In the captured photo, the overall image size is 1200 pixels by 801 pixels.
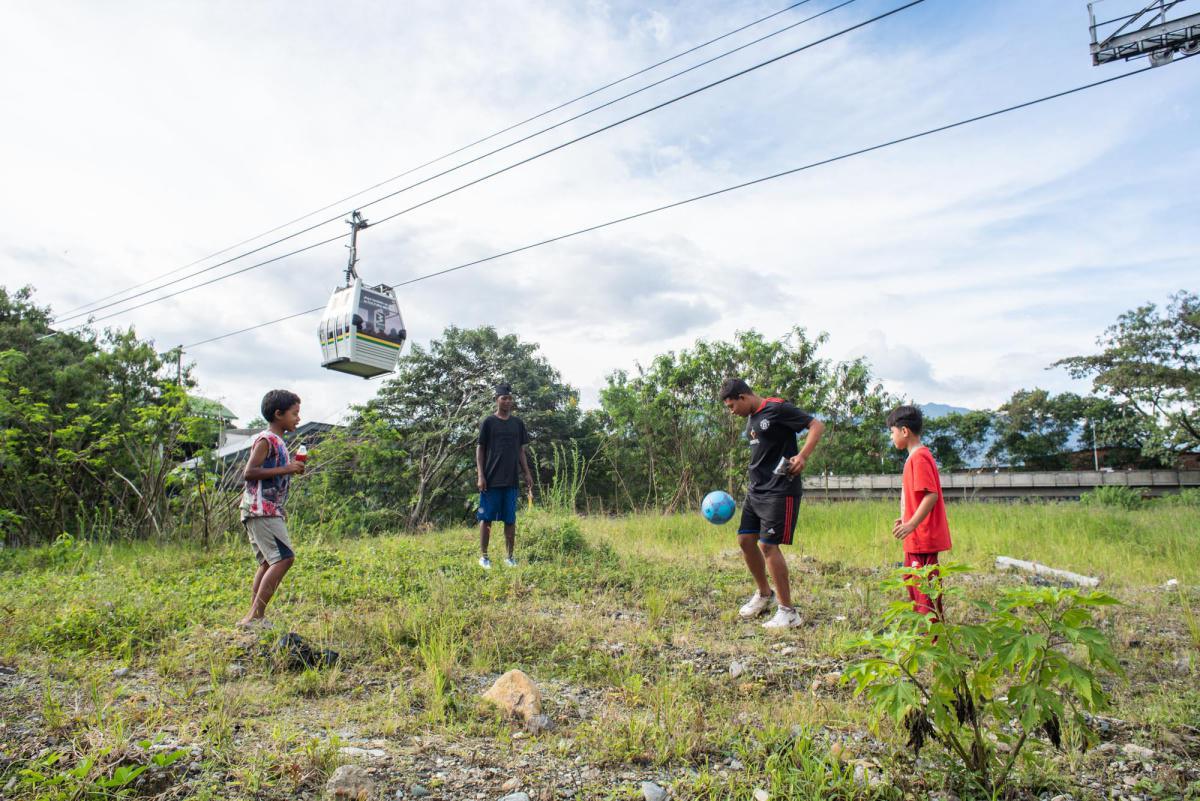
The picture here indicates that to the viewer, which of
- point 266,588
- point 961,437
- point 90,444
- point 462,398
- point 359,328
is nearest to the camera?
point 266,588

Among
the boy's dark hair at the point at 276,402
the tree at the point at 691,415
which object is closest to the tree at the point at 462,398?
the tree at the point at 691,415

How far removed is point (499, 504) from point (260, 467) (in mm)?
2529

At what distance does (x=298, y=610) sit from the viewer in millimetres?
4836

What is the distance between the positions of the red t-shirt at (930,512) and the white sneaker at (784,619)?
1.03m

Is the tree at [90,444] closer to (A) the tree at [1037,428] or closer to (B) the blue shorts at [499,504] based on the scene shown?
(B) the blue shorts at [499,504]

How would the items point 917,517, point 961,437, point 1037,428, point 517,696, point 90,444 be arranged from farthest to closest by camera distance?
1. point 961,437
2. point 1037,428
3. point 90,444
4. point 917,517
5. point 517,696

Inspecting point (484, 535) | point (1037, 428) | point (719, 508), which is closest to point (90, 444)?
point (484, 535)

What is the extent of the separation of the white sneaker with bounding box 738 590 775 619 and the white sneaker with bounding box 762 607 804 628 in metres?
0.22

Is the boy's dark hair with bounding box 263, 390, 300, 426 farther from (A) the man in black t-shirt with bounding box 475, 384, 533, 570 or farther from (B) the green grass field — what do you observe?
(A) the man in black t-shirt with bounding box 475, 384, 533, 570

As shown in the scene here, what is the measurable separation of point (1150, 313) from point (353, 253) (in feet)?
79.0

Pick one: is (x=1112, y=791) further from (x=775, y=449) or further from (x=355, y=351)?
(x=355, y=351)

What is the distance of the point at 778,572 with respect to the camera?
455cm

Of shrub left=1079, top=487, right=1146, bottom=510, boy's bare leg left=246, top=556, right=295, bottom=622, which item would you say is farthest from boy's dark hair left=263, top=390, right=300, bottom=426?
shrub left=1079, top=487, right=1146, bottom=510

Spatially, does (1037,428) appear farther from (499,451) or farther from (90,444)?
(90,444)
